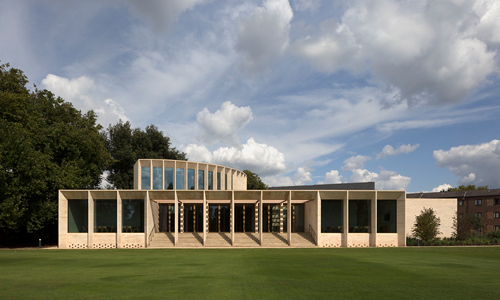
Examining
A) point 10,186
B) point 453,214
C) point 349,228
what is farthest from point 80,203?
point 453,214

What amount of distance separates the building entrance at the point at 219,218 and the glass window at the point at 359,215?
14948 mm

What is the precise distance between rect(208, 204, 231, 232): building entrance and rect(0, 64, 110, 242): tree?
14.8 metres

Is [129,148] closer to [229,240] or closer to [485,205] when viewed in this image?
[229,240]

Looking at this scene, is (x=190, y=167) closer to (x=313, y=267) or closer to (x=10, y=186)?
(x=10, y=186)

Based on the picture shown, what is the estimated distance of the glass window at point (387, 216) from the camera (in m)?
38.2

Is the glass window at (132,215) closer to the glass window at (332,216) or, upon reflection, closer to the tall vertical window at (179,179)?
the tall vertical window at (179,179)

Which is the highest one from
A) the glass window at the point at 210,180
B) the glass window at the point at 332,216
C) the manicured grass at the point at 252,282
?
the glass window at the point at 210,180

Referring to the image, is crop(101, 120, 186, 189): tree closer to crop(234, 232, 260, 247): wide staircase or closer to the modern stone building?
the modern stone building

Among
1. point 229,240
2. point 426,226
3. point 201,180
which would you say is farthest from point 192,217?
point 426,226

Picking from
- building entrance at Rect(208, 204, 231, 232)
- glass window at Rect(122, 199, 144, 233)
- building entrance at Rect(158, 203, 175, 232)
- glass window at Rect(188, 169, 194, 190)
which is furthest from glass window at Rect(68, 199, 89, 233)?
glass window at Rect(188, 169, 194, 190)

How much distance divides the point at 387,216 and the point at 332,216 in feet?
19.0

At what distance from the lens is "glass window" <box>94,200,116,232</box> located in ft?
123

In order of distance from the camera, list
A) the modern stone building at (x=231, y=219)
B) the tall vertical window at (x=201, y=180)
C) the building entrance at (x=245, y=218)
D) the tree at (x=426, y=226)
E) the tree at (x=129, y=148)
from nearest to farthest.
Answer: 1. the modern stone building at (x=231, y=219)
2. the tree at (x=426, y=226)
3. the building entrance at (x=245, y=218)
4. the tall vertical window at (x=201, y=180)
5. the tree at (x=129, y=148)

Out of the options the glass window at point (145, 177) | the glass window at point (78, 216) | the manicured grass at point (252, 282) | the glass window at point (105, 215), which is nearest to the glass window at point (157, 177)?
the glass window at point (145, 177)
